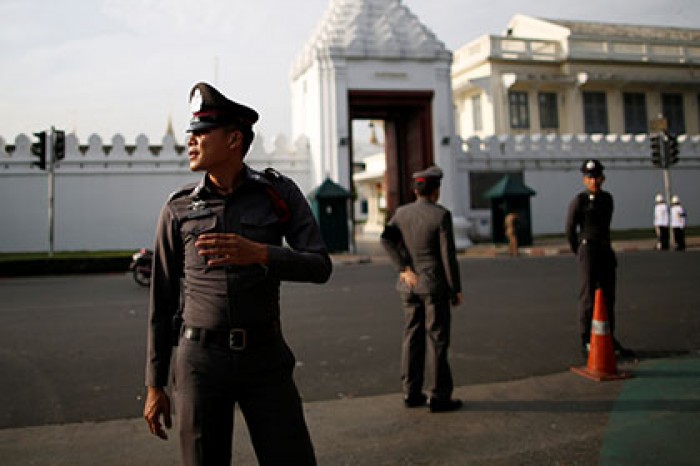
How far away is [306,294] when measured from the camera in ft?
33.1

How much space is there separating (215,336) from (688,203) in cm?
3054

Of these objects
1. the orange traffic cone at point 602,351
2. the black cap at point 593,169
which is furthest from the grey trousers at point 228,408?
the black cap at point 593,169

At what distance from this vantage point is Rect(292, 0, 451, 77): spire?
822 inches

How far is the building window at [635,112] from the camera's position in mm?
34031

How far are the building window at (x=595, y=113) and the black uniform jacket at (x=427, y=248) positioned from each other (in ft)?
105

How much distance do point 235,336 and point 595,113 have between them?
35.6 m

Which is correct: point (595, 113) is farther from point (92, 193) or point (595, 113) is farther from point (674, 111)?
point (92, 193)

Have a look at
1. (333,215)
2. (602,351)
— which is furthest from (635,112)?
(602,351)

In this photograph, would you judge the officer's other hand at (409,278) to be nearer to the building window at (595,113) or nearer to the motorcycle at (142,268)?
the motorcycle at (142,268)

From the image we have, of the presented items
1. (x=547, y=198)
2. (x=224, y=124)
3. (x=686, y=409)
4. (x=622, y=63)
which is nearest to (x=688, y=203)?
(x=547, y=198)

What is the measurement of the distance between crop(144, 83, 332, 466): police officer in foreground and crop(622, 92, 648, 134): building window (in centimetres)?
3673

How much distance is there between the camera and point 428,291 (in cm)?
411

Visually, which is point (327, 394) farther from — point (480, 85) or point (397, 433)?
point (480, 85)

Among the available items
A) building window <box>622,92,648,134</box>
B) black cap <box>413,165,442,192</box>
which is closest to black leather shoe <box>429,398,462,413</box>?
black cap <box>413,165,442,192</box>
